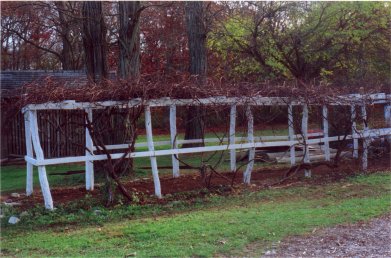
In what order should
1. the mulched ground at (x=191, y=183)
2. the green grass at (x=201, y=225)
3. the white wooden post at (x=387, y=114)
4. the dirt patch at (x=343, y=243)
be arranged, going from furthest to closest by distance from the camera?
1. the white wooden post at (x=387, y=114)
2. the mulched ground at (x=191, y=183)
3. the green grass at (x=201, y=225)
4. the dirt patch at (x=343, y=243)

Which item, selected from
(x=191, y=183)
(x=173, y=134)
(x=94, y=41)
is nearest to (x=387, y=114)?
(x=191, y=183)

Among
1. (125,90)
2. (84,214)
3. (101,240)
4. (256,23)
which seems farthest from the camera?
(256,23)

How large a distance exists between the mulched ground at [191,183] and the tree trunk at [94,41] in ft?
11.7

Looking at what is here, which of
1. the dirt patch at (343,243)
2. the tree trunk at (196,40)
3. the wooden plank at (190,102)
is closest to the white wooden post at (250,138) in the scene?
the wooden plank at (190,102)

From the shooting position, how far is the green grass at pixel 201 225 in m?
5.88

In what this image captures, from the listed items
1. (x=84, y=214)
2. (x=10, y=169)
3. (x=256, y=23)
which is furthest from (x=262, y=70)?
(x=84, y=214)

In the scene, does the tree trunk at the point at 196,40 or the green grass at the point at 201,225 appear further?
the tree trunk at the point at 196,40

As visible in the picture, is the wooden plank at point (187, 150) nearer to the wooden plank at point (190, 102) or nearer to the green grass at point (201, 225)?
the wooden plank at point (190, 102)

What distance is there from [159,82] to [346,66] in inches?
512

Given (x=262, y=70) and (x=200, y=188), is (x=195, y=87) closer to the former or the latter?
(x=200, y=188)

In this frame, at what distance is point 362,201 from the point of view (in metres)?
8.38

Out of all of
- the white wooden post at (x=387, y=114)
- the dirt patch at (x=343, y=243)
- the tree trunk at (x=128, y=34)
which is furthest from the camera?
the white wooden post at (x=387, y=114)

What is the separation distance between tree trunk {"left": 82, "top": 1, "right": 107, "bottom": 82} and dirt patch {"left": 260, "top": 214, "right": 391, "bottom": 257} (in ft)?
26.4

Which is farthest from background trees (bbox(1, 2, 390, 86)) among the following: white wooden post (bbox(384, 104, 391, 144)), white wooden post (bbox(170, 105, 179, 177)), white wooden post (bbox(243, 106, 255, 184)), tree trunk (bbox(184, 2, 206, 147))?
white wooden post (bbox(243, 106, 255, 184))
